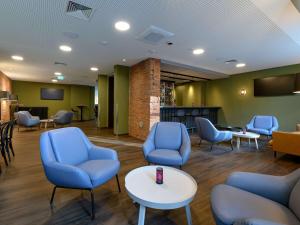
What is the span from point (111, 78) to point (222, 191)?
8.11 metres

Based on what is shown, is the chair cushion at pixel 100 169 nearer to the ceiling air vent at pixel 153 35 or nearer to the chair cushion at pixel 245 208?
the chair cushion at pixel 245 208

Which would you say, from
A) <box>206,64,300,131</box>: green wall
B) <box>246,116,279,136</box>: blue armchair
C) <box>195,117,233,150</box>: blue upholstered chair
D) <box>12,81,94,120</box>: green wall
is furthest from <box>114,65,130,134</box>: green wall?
<box>12,81,94,120</box>: green wall

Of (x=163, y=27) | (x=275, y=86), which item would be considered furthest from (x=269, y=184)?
(x=275, y=86)

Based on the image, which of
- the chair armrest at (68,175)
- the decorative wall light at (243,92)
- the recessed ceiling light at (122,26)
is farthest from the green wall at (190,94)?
the chair armrest at (68,175)

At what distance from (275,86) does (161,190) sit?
7076 mm

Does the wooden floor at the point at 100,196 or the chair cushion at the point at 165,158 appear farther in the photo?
the chair cushion at the point at 165,158

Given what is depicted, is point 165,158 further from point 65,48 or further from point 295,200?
point 65,48

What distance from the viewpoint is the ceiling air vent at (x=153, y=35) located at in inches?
133

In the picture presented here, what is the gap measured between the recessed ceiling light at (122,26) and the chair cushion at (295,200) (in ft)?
10.7

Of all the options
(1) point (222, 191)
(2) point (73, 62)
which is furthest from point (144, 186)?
(2) point (73, 62)

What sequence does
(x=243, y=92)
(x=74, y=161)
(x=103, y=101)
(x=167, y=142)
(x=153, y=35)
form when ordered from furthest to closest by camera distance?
(x=103, y=101)
(x=243, y=92)
(x=153, y=35)
(x=167, y=142)
(x=74, y=161)

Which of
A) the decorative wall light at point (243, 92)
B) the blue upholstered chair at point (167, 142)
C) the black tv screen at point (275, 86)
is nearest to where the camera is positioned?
the blue upholstered chair at point (167, 142)

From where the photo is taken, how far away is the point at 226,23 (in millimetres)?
3111

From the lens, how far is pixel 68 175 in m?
1.76
